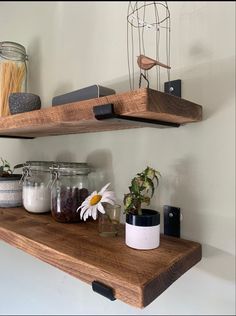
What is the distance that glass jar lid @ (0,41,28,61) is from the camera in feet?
3.19

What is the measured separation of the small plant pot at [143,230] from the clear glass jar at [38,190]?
40 cm

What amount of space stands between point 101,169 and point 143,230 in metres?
0.32

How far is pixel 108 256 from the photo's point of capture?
1.66ft

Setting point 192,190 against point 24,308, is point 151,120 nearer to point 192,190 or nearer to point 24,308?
point 192,190

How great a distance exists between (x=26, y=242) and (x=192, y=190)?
0.43 m

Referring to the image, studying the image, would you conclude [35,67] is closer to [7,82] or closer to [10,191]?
[7,82]

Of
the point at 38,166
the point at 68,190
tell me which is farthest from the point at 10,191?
the point at 68,190

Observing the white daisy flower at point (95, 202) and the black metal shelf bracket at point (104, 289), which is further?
the white daisy flower at point (95, 202)

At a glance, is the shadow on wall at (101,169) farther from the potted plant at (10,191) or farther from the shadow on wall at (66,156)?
the potted plant at (10,191)

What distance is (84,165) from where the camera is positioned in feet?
2.53

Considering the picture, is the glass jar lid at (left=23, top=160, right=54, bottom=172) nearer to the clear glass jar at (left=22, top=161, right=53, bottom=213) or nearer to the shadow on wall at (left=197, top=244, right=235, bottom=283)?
the clear glass jar at (left=22, top=161, right=53, bottom=213)

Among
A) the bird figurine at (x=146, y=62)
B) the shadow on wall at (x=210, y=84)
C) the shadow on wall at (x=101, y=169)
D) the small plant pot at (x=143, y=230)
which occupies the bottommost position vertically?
the small plant pot at (x=143, y=230)

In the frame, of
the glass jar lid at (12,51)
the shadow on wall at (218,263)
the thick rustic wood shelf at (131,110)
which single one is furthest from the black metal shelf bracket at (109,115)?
the glass jar lid at (12,51)

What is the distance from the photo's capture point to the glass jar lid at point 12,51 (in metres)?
→ 0.97
